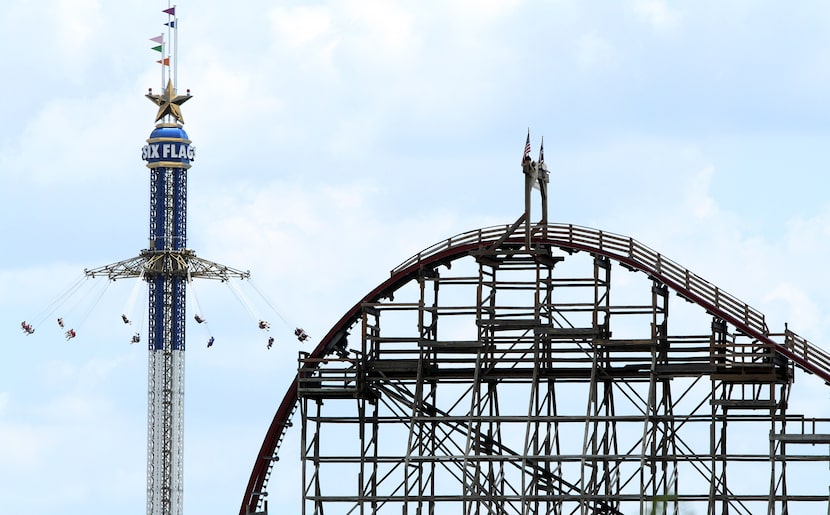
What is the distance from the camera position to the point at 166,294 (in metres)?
104

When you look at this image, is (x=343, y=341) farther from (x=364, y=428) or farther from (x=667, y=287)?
(x=667, y=287)

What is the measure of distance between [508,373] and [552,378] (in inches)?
51.8

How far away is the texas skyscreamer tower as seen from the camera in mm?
103812

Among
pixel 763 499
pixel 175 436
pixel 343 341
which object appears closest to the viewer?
pixel 763 499

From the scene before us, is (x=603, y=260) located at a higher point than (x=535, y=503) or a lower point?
higher

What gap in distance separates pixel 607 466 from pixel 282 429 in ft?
36.5

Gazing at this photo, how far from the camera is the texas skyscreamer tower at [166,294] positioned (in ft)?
341

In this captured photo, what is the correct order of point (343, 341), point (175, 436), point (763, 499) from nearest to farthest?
point (763, 499), point (343, 341), point (175, 436)

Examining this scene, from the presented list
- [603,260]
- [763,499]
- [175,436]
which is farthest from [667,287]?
[175,436]

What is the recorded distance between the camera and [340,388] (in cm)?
7312

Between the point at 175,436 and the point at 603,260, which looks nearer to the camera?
the point at 603,260

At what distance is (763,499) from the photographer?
2709 inches

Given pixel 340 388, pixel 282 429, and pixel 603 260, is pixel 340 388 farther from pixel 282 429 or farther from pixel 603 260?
pixel 603 260

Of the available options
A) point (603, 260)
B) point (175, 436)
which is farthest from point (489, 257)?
point (175, 436)
